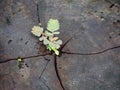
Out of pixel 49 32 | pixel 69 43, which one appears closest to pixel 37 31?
A: pixel 49 32

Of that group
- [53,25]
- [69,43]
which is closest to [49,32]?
[53,25]

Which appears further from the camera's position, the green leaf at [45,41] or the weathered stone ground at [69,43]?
the green leaf at [45,41]

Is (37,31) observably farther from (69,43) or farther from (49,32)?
(69,43)

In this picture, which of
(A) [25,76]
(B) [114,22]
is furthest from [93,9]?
(A) [25,76]

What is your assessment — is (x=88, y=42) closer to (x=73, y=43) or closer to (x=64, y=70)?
(x=73, y=43)

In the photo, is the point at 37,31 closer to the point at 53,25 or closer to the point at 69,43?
the point at 53,25
